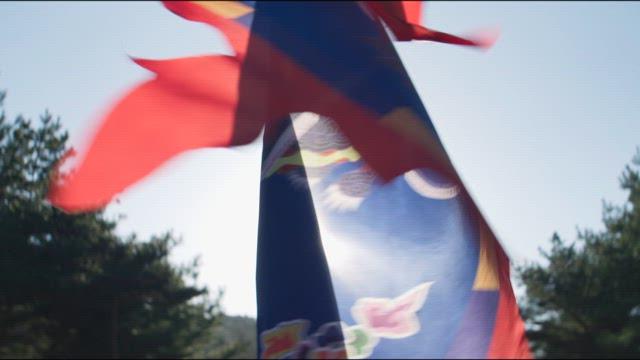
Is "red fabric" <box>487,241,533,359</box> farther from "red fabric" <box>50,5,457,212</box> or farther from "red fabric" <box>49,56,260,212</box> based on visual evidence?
"red fabric" <box>49,56,260,212</box>

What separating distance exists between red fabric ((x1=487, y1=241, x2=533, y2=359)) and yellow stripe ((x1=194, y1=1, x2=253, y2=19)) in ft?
3.73

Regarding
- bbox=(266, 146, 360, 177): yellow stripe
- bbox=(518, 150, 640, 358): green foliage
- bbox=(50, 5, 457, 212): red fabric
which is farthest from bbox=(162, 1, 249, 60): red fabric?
bbox=(518, 150, 640, 358): green foliage

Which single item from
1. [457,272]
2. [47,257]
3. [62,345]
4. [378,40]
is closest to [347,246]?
[457,272]

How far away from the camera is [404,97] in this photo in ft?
6.98

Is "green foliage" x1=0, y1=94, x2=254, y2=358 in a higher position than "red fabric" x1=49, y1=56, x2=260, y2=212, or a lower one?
lower

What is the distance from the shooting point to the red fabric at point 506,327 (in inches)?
79.0

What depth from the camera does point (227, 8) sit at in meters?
2.31

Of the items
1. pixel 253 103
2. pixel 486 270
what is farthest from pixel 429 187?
pixel 253 103

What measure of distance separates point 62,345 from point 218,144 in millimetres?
17537

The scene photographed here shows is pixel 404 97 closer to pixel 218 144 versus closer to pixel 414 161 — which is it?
pixel 414 161

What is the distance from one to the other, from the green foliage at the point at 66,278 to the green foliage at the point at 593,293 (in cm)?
907

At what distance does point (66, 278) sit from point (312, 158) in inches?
503

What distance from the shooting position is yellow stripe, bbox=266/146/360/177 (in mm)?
2453

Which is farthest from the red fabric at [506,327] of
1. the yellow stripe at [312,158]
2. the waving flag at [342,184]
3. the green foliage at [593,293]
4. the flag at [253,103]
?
the green foliage at [593,293]
